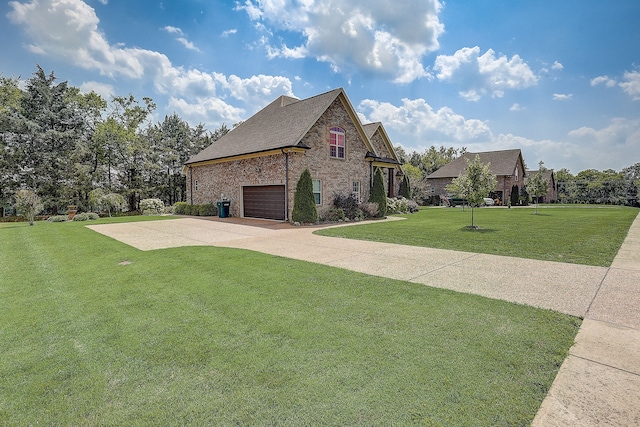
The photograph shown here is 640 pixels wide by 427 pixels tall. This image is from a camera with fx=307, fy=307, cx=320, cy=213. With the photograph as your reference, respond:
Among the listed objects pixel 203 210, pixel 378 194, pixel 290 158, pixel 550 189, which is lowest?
pixel 203 210

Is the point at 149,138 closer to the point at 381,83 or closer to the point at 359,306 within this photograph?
the point at 381,83

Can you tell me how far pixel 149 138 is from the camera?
111ft

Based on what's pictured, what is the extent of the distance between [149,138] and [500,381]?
38365 millimetres

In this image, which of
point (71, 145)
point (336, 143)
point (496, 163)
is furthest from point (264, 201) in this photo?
point (496, 163)

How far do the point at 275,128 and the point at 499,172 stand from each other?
110ft

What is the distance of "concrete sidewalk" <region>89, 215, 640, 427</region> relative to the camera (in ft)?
7.82

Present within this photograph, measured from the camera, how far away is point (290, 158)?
15.9 m

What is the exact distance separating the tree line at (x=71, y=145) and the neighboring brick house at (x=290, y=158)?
1260cm

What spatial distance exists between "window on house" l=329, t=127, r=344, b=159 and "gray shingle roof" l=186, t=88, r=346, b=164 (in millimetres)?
1570

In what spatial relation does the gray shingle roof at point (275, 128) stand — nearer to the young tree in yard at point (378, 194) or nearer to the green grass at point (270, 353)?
the young tree in yard at point (378, 194)

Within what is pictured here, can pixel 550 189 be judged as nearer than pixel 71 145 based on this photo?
No

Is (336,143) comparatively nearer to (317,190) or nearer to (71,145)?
→ (317,190)

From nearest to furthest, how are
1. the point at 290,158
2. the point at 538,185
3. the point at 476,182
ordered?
the point at 476,182 < the point at 290,158 < the point at 538,185

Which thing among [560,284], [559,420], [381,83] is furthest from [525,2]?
[559,420]
